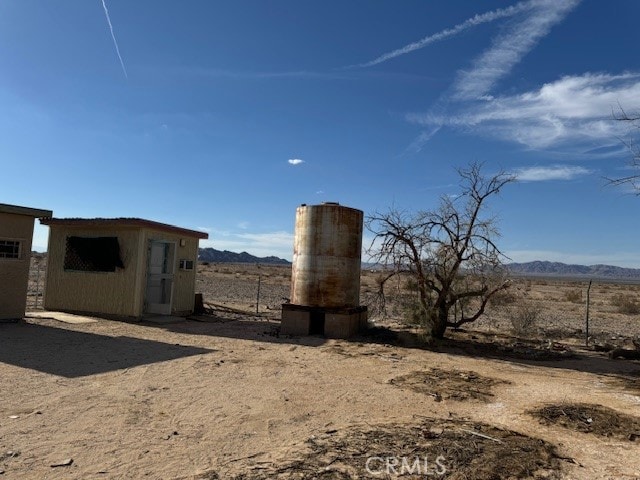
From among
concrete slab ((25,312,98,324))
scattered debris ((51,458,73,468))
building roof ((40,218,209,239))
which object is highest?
building roof ((40,218,209,239))

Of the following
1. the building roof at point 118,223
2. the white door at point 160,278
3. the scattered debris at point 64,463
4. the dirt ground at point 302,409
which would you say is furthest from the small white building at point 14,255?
the scattered debris at point 64,463

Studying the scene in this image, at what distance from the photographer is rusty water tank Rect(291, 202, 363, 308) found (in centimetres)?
1331

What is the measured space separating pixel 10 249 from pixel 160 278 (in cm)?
413

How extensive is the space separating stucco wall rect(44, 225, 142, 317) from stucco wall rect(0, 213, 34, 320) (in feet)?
6.66

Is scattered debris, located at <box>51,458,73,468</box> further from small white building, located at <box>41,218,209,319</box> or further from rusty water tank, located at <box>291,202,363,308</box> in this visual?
small white building, located at <box>41,218,209,319</box>

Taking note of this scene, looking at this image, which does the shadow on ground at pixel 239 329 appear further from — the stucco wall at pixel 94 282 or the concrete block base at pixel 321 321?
the stucco wall at pixel 94 282

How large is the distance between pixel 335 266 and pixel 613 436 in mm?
8504

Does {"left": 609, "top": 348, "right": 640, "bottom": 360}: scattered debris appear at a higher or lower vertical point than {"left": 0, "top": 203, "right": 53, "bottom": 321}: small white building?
lower

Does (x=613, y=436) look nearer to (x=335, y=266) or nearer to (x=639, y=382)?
(x=639, y=382)

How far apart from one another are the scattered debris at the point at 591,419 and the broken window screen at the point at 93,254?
11930 mm

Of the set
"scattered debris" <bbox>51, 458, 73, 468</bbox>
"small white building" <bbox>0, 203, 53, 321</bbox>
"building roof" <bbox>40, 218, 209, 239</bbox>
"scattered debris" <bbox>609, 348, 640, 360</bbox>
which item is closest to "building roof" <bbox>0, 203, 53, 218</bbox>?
"small white building" <bbox>0, 203, 53, 321</bbox>

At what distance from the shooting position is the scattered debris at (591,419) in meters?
5.64

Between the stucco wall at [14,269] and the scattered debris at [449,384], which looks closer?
the scattered debris at [449,384]

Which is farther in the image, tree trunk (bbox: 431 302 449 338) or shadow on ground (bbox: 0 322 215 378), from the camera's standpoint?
tree trunk (bbox: 431 302 449 338)
